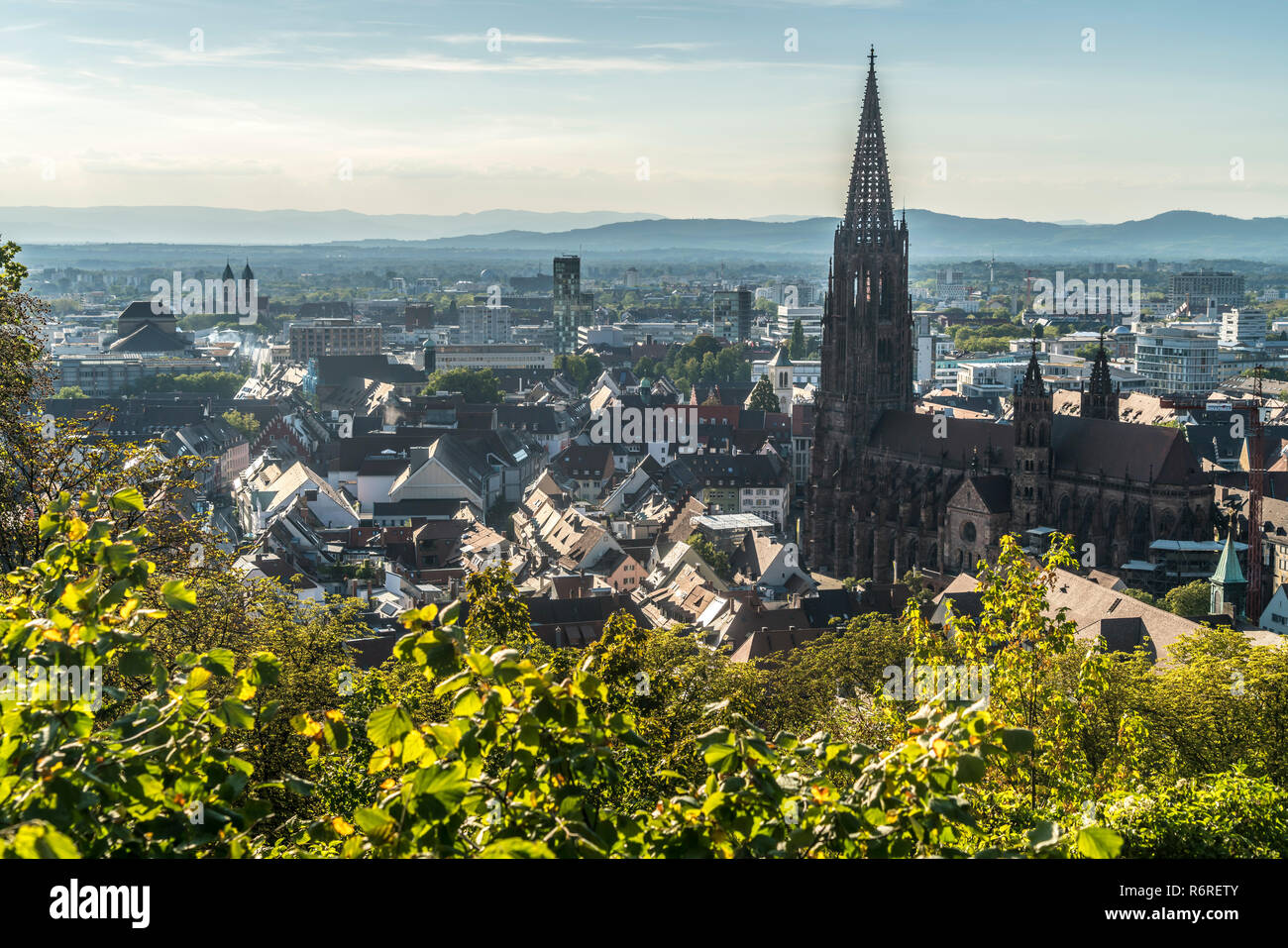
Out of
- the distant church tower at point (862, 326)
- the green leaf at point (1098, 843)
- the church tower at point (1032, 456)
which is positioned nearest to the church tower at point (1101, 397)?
the church tower at point (1032, 456)

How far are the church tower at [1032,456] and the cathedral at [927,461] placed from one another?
0.07 metres

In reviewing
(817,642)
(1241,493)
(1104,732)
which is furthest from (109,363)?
(1104,732)

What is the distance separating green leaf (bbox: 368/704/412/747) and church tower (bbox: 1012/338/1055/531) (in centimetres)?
7134

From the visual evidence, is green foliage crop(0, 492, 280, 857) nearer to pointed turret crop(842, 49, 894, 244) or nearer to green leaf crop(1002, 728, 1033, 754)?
green leaf crop(1002, 728, 1033, 754)

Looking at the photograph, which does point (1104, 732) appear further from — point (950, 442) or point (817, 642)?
point (950, 442)

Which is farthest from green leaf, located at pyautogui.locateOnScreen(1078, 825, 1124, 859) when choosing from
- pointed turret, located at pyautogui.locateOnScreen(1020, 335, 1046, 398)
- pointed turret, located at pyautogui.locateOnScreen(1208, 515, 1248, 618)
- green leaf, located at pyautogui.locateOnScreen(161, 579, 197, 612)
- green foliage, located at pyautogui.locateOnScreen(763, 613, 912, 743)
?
pointed turret, located at pyautogui.locateOnScreen(1020, 335, 1046, 398)

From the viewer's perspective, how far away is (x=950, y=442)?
86.1 metres

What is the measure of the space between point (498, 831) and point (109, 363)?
19490 cm

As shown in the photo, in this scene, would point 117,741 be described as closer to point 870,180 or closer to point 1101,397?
point 1101,397

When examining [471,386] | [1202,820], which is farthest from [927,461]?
[471,386]

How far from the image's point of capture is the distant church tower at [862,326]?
91000 mm

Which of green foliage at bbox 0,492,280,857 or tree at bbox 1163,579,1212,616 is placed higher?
green foliage at bbox 0,492,280,857

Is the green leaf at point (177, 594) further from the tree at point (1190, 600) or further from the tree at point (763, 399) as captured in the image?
the tree at point (763, 399)

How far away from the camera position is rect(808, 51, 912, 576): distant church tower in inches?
→ 3583
